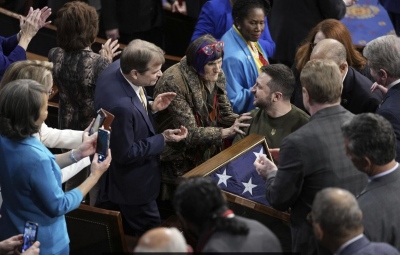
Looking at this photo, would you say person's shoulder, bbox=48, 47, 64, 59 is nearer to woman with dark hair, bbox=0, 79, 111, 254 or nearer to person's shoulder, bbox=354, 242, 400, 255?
woman with dark hair, bbox=0, 79, 111, 254

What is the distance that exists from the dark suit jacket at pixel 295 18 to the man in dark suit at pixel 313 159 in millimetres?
2672

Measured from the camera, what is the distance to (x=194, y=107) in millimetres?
5215

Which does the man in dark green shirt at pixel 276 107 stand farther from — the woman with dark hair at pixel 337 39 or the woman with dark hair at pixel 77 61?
the woman with dark hair at pixel 77 61

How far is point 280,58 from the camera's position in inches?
274

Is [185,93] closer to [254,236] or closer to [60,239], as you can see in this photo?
[60,239]

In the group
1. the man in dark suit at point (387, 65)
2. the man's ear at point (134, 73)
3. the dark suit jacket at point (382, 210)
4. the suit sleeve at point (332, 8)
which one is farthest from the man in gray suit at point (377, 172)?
the suit sleeve at point (332, 8)

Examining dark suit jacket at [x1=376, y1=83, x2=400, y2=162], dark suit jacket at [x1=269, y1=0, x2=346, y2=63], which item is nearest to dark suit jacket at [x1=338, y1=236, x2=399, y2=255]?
dark suit jacket at [x1=376, y1=83, x2=400, y2=162]

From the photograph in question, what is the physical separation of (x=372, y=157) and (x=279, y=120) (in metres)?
1.29

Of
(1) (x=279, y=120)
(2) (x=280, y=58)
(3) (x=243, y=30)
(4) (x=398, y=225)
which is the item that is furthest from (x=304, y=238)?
(2) (x=280, y=58)

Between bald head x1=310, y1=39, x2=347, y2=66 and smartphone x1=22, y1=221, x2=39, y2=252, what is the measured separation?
7.29ft

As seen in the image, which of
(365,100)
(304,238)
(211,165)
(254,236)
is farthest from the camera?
(365,100)

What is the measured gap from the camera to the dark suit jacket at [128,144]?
15.4 feet

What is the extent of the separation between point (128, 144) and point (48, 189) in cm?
89

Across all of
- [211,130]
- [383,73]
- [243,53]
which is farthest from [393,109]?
[243,53]
